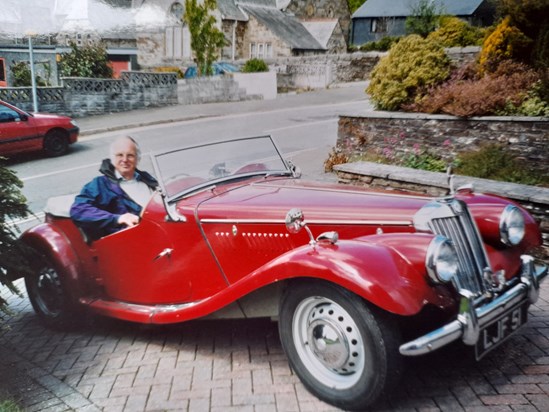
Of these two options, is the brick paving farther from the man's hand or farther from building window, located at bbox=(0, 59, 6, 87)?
building window, located at bbox=(0, 59, 6, 87)

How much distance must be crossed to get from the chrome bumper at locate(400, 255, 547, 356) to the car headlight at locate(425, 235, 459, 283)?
4.9 inches

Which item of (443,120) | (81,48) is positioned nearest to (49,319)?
(81,48)

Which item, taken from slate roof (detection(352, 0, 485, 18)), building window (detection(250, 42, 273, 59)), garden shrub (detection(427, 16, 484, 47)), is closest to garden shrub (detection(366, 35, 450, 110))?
garden shrub (detection(427, 16, 484, 47))

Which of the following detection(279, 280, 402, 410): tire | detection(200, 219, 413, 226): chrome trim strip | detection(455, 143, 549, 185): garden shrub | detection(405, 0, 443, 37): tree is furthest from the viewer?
detection(405, 0, 443, 37): tree

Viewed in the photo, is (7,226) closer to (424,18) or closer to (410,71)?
(410,71)

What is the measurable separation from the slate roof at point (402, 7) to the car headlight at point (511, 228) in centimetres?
440

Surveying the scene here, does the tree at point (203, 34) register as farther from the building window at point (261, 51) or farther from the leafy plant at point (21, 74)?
the leafy plant at point (21, 74)

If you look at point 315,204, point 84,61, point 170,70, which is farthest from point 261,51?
point 315,204

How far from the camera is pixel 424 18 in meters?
7.64

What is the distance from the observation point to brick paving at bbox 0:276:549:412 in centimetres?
284

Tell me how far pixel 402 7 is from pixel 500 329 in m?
6.06

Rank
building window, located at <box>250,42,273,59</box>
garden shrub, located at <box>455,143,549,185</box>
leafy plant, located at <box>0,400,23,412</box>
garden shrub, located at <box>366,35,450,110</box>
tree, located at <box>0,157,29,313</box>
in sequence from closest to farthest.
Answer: leafy plant, located at <box>0,400,23,412</box>
tree, located at <box>0,157,29,313</box>
building window, located at <box>250,42,273,59</box>
garden shrub, located at <box>455,143,549,185</box>
garden shrub, located at <box>366,35,450,110</box>

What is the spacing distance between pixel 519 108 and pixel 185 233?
5.10m

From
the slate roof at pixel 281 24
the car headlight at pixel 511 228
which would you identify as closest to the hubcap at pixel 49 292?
the slate roof at pixel 281 24
